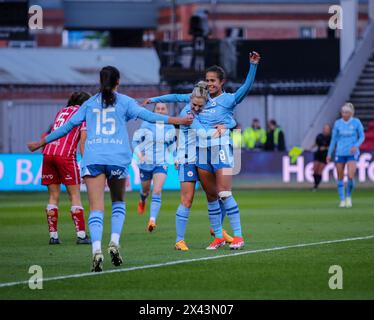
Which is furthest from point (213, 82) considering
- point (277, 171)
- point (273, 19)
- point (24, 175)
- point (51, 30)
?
point (51, 30)

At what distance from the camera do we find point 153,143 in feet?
70.4

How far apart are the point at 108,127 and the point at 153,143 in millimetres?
8114

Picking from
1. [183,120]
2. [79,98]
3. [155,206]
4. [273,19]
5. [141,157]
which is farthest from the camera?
[273,19]

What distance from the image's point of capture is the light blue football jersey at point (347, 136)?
26.3 m

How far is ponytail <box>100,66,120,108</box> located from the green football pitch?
5.84 ft

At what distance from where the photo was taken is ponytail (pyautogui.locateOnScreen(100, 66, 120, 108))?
43.6 ft

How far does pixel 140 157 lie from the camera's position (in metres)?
21.5

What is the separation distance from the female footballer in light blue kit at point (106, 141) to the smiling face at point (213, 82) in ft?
7.53

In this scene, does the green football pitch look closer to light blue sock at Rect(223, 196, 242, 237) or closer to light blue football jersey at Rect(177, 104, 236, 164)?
light blue sock at Rect(223, 196, 242, 237)

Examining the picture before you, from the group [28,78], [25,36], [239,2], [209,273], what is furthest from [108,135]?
[239,2]

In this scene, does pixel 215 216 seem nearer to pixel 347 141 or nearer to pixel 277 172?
pixel 347 141

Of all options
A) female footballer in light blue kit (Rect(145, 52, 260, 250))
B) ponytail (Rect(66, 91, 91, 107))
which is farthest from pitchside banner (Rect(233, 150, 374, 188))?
female footballer in light blue kit (Rect(145, 52, 260, 250))
